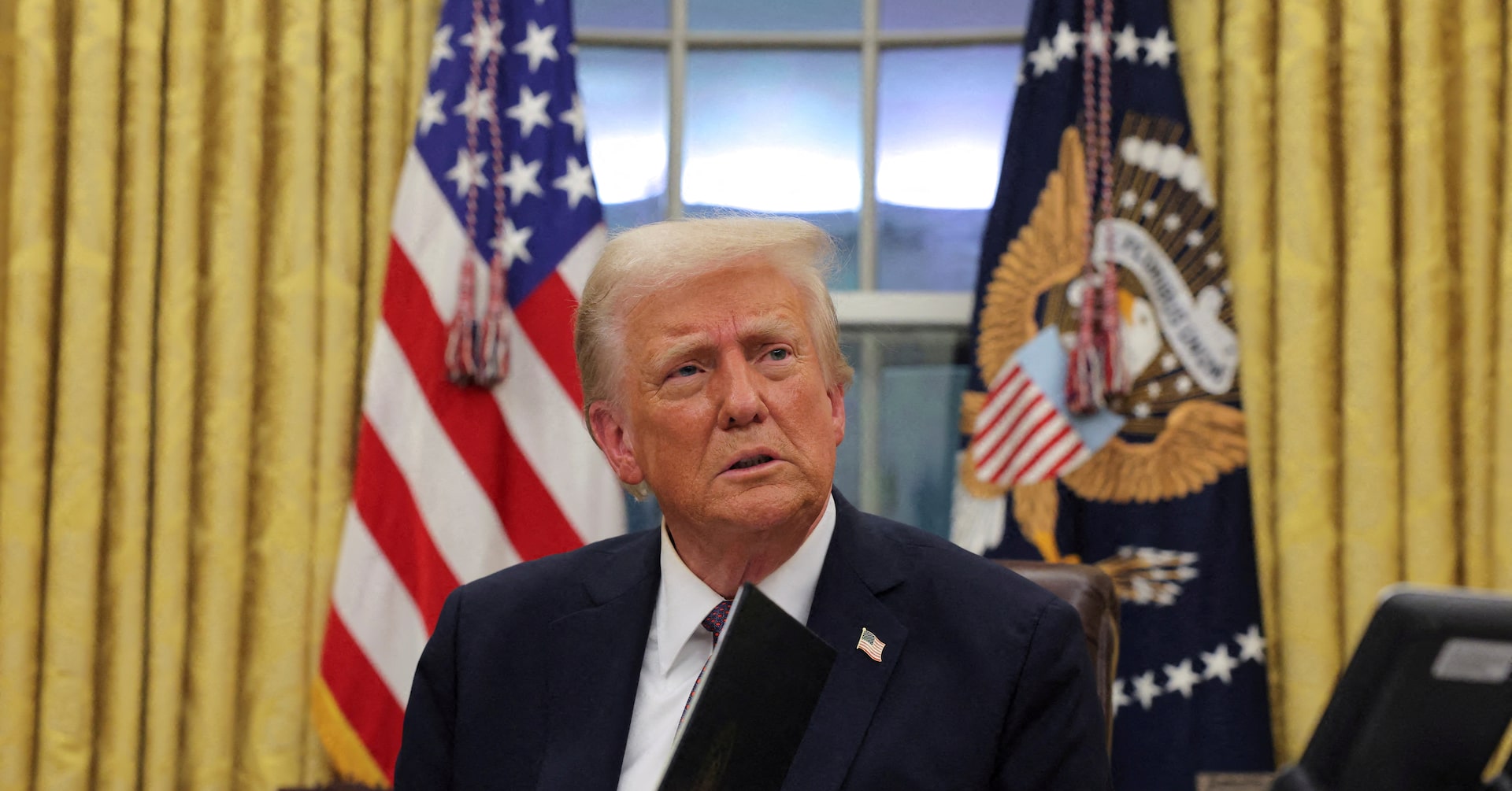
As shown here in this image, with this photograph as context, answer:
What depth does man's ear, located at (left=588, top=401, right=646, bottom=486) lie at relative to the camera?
1.60m

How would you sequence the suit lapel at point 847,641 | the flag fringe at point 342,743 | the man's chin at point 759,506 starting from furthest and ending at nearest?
1. the flag fringe at point 342,743
2. the man's chin at point 759,506
3. the suit lapel at point 847,641

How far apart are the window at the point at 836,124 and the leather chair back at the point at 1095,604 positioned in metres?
1.15

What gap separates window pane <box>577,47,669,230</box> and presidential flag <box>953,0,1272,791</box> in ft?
2.96

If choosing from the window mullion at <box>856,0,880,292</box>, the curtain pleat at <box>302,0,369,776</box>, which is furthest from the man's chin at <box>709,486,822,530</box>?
the window mullion at <box>856,0,880,292</box>

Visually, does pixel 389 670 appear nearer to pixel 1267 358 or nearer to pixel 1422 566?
pixel 1267 358

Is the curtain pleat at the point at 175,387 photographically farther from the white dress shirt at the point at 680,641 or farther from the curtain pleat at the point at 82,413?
the white dress shirt at the point at 680,641

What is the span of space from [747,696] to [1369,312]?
2001mm

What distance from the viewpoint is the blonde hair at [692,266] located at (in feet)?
4.85

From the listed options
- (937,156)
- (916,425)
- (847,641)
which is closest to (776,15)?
(937,156)

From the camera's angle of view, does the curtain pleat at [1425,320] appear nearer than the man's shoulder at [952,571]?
No

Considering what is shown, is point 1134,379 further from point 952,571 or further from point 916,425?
point 952,571

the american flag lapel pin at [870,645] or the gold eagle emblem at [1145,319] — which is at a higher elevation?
the gold eagle emblem at [1145,319]

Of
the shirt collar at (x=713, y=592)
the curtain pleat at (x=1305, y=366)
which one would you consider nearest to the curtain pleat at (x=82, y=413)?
the shirt collar at (x=713, y=592)

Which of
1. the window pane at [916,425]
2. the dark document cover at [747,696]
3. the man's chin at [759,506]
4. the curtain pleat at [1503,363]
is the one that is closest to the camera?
the dark document cover at [747,696]
